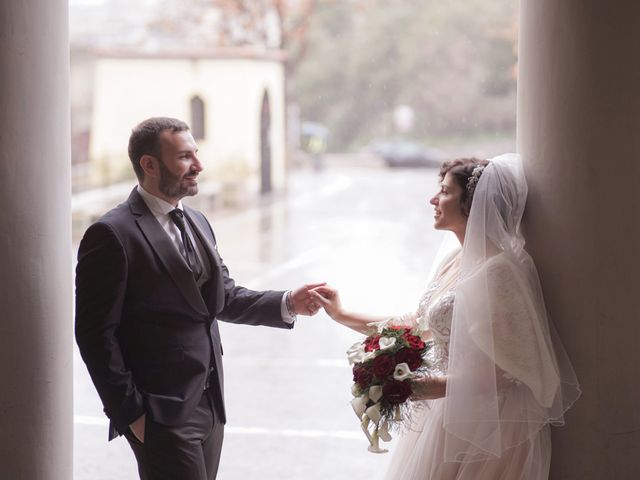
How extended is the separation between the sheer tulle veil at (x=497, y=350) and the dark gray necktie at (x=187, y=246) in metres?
0.78

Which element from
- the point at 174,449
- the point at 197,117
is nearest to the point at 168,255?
the point at 174,449

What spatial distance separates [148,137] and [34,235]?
0.46m

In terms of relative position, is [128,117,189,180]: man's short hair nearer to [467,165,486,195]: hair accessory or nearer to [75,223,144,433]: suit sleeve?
[75,223,144,433]: suit sleeve

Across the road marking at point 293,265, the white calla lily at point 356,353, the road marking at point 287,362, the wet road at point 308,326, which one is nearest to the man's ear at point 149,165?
the white calla lily at point 356,353

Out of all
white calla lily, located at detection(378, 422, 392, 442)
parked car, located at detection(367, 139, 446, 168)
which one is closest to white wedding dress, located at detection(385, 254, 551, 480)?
white calla lily, located at detection(378, 422, 392, 442)

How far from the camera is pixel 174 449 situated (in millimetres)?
2648

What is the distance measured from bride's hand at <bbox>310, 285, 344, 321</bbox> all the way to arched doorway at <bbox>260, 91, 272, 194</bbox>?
40.3 ft

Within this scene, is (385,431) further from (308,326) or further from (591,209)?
(308,326)

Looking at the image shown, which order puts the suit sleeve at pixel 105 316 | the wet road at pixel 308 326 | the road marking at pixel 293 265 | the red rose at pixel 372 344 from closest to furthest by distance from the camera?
1. the suit sleeve at pixel 105 316
2. the red rose at pixel 372 344
3. the wet road at pixel 308 326
4. the road marking at pixel 293 265

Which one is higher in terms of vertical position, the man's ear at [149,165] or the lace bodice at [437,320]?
the man's ear at [149,165]

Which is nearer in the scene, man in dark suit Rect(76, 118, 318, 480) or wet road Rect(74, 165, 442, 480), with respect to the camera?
man in dark suit Rect(76, 118, 318, 480)

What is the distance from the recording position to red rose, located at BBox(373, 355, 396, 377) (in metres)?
2.69

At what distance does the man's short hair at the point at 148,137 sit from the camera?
2719 millimetres

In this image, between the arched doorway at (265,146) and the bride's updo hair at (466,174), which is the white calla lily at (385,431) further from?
the arched doorway at (265,146)
